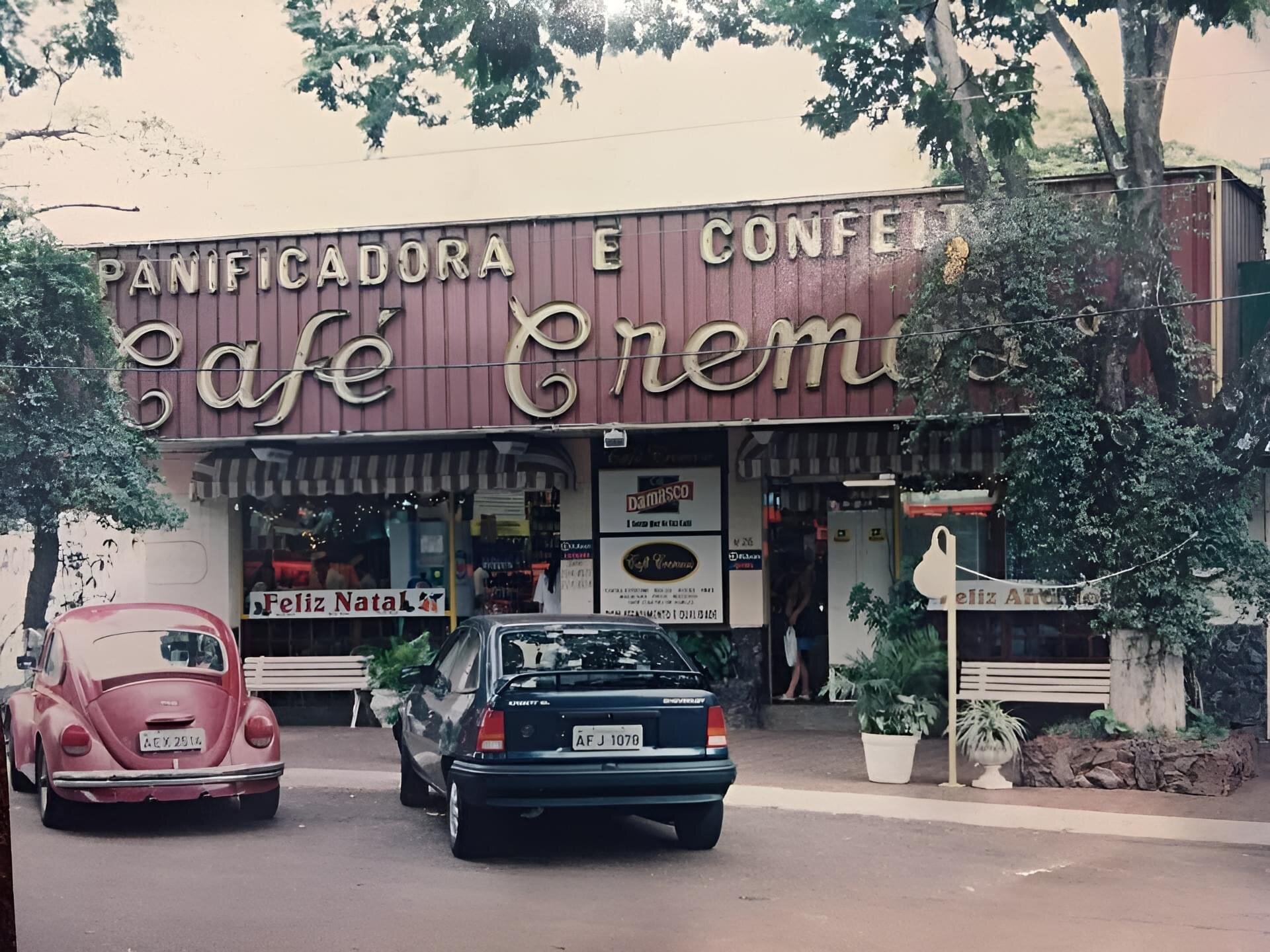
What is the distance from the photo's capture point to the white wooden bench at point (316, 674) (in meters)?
11.7

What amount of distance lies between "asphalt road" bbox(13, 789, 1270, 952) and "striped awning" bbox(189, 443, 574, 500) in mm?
2592

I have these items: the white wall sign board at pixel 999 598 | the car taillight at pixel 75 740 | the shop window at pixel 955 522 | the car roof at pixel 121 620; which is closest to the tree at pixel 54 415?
the car roof at pixel 121 620

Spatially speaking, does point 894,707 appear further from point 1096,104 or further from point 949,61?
point 949,61

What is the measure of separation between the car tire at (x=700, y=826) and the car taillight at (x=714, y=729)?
365 mm

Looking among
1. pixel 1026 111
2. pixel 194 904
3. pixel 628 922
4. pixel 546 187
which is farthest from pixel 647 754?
pixel 1026 111

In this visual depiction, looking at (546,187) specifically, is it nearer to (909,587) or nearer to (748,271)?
(748,271)

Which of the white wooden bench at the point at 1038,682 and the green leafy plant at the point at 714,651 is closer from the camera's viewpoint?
the white wooden bench at the point at 1038,682

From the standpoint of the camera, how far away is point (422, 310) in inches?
478

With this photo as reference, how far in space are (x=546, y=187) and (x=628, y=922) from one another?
188 inches

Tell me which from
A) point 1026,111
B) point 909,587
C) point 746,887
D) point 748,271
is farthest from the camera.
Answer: point 909,587

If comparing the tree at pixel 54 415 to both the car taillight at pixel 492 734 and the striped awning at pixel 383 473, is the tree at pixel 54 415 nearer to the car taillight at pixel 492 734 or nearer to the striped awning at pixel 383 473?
the striped awning at pixel 383 473

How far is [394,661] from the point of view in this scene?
12422mm

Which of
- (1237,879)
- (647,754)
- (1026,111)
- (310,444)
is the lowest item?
(1237,879)

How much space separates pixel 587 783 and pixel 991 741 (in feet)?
12.8
